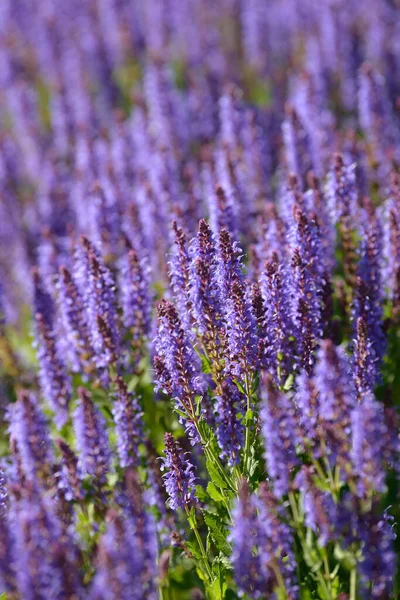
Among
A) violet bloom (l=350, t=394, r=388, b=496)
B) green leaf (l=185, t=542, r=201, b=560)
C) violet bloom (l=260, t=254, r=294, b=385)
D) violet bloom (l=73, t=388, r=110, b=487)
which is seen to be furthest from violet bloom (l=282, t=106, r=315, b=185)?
violet bloom (l=350, t=394, r=388, b=496)

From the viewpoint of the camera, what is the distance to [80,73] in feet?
48.8

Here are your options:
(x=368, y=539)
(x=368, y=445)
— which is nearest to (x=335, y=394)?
(x=368, y=445)

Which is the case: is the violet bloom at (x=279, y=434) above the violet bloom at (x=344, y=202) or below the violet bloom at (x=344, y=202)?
below

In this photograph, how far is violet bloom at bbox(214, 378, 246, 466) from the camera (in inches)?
193

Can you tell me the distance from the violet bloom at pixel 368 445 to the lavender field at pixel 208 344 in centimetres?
1

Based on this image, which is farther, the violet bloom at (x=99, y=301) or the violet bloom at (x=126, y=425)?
the violet bloom at (x=99, y=301)

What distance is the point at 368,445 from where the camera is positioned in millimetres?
3752

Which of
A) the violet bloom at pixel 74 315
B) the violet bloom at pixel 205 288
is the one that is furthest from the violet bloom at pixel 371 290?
the violet bloom at pixel 74 315

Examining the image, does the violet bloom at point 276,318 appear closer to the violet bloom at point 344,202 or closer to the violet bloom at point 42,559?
the violet bloom at point 344,202

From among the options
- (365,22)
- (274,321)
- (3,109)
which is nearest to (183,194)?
(274,321)

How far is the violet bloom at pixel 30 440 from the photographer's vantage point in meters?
5.37

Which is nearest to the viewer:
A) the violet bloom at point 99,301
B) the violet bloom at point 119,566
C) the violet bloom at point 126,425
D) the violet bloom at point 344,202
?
→ the violet bloom at point 119,566

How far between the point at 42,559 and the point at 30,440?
72.8 inches

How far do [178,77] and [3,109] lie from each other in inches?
170
